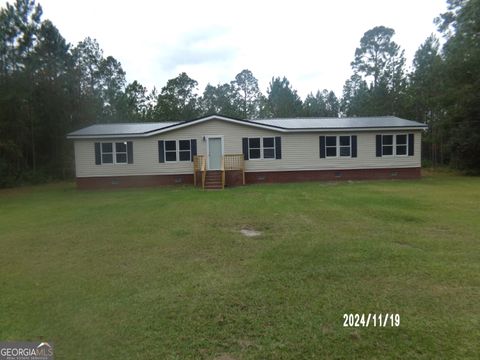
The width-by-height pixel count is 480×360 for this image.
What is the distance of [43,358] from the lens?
262 centimetres

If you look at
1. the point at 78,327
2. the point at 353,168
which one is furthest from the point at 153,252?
the point at 353,168

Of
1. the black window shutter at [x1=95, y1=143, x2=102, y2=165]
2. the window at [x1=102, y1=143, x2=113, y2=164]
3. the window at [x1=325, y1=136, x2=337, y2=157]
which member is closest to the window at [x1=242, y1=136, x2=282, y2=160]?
the window at [x1=325, y1=136, x2=337, y2=157]

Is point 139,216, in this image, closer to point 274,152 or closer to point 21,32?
point 274,152

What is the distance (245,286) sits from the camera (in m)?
3.78

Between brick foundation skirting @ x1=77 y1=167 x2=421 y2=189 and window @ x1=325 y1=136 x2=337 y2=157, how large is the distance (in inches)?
38.0

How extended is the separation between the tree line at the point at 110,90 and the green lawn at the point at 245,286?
16.2 meters

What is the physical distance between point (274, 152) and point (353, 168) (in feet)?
14.3

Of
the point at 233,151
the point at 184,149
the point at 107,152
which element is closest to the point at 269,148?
the point at 233,151

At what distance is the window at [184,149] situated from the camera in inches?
649

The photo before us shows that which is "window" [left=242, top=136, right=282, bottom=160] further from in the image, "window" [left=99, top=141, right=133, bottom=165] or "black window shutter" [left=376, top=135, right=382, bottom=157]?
"window" [left=99, top=141, right=133, bottom=165]

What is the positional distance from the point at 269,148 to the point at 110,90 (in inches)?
1036

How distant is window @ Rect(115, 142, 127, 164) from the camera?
652 inches

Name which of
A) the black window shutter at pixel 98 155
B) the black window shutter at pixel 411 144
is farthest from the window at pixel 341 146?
the black window shutter at pixel 98 155

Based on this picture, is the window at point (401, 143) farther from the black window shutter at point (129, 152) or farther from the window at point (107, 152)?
the window at point (107, 152)
